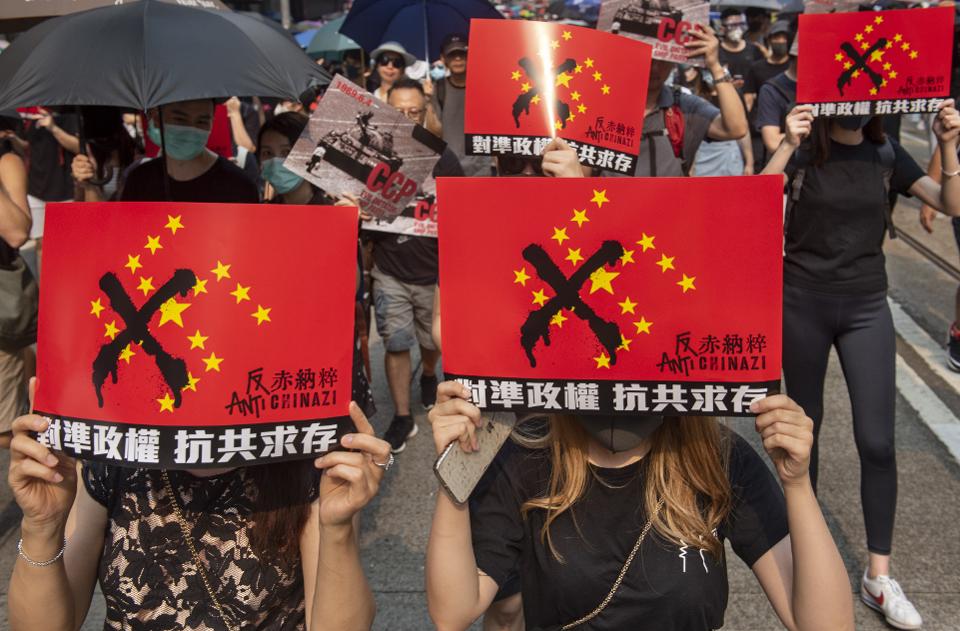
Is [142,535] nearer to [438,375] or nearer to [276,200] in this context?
[276,200]

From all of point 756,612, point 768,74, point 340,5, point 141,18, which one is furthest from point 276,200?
point 340,5

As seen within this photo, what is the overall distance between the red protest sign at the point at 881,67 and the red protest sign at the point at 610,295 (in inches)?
84.5

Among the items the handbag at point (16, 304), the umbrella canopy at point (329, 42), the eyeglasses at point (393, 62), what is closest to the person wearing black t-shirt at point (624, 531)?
the handbag at point (16, 304)

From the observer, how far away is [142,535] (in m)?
2.17

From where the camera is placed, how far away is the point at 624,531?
82.4 inches

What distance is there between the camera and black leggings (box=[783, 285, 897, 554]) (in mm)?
3721

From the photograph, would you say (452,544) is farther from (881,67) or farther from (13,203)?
(13,203)

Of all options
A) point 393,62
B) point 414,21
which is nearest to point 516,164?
point 414,21

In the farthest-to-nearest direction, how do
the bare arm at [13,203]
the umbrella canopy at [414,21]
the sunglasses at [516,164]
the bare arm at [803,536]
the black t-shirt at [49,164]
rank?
the black t-shirt at [49,164] < the umbrella canopy at [414,21] < the bare arm at [13,203] < the sunglasses at [516,164] < the bare arm at [803,536]

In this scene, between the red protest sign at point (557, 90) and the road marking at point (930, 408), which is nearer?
the red protest sign at point (557, 90)

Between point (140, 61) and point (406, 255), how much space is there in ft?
8.08

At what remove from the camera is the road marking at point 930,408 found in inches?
211

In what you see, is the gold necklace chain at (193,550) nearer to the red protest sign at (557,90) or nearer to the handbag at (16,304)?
the red protest sign at (557,90)

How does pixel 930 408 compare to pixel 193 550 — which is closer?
pixel 193 550
